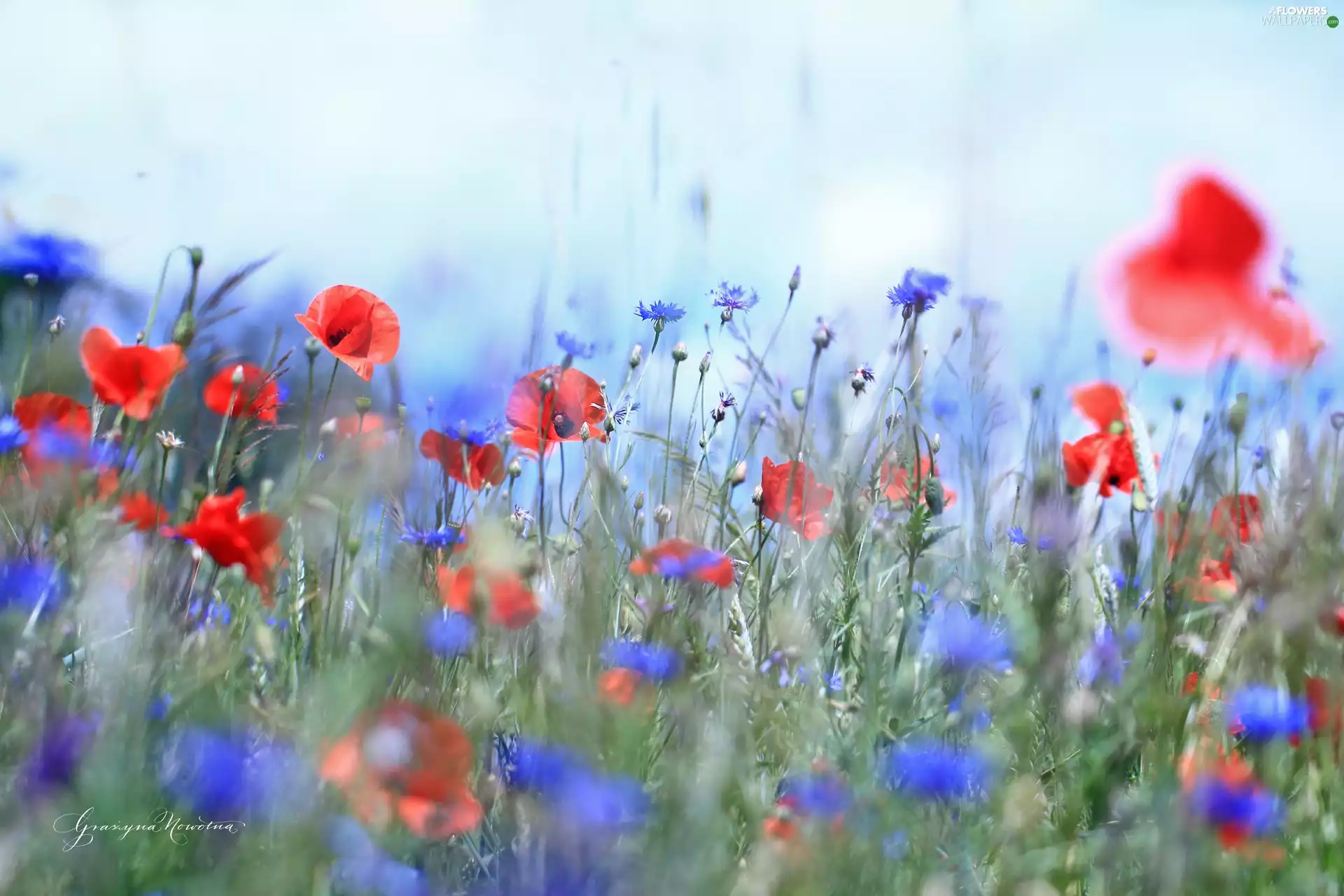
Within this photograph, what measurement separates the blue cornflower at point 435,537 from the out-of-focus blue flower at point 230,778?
0.39m

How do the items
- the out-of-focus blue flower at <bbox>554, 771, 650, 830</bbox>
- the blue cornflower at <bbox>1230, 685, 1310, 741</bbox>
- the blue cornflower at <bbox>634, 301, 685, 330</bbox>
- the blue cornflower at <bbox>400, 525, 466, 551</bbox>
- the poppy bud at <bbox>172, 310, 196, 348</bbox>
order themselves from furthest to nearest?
1. the blue cornflower at <bbox>634, 301, 685, 330</bbox>
2. the blue cornflower at <bbox>400, 525, 466, 551</bbox>
3. the poppy bud at <bbox>172, 310, 196, 348</bbox>
4. the blue cornflower at <bbox>1230, 685, 1310, 741</bbox>
5. the out-of-focus blue flower at <bbox>554, 771, 650, 830</bbox>

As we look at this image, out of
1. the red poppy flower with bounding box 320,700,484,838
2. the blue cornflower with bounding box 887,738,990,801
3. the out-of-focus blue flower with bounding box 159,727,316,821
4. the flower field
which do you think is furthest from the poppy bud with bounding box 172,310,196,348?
the blue cornflower with bounding box 887,738,990,801

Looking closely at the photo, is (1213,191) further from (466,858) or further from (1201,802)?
(466,858)

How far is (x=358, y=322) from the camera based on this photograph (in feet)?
6.05

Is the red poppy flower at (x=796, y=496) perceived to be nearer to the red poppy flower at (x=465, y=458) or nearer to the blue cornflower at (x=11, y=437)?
the red poppy flower at (x=465, y=458)

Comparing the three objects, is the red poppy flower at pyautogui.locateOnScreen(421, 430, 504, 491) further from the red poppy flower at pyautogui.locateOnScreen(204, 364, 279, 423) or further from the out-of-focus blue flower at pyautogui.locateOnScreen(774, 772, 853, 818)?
the out-of-focus blue flower at pyautogui.locateOnScreen(774, 772, 853, 818)

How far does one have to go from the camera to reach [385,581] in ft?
4.59

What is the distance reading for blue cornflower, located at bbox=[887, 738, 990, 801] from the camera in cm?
97

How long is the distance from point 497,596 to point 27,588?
58cm

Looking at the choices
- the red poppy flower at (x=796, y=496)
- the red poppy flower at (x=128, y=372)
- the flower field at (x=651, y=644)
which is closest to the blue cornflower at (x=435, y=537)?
the flower field at (x=651, y=644)

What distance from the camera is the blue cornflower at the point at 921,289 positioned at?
1686 millimetres

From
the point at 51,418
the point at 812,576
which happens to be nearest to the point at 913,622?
the point at 812,576

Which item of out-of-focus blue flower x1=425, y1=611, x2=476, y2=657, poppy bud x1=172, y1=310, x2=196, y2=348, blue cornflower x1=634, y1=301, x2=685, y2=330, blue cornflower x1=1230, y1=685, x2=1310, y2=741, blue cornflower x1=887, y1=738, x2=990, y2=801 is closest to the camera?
blue cornflower x1=887, y1=738, x2=990, y2=801

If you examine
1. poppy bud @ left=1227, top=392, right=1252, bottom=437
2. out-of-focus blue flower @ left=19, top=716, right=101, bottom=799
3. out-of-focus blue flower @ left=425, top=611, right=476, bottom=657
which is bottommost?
out-of-focus blue flower @ left=425, top=611, right=476, bottom=657
